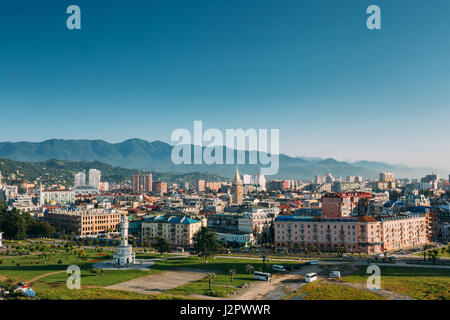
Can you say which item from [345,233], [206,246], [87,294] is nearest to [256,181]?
[345,233]

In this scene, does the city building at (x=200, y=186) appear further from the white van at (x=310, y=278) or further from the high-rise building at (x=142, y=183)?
the white van at (x=310, y=278)

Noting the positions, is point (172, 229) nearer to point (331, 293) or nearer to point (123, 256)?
point (123, 256)

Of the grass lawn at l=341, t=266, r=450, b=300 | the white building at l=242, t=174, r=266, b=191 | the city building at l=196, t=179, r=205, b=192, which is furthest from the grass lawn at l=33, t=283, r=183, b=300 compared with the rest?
the city building at l=196, t=179, r=205, b=192

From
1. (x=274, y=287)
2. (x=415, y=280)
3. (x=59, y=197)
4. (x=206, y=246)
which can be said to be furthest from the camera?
(x=59, y=197)
